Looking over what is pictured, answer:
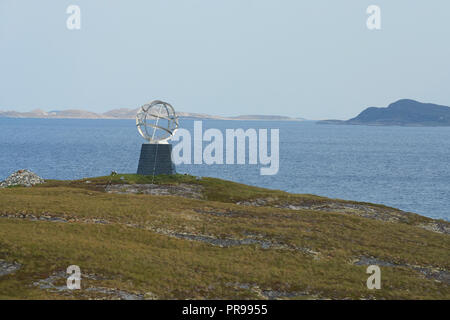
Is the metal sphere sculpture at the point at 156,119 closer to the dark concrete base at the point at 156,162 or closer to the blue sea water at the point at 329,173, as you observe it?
the dark concrete base at the point at 156,162

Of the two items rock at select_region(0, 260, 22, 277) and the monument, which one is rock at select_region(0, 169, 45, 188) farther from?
rock at select_region(0, 260, 22, 277)

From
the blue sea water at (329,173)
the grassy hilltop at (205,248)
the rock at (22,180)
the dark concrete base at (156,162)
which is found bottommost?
the blue sea water at (329,173)

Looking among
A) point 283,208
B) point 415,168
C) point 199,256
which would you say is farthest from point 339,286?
point 415,168

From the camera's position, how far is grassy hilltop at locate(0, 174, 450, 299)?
31.2 meters

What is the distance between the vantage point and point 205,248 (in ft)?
129

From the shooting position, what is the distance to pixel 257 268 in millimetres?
35375

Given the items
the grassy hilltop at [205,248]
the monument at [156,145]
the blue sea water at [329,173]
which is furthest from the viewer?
the blue sea water at [329,173]

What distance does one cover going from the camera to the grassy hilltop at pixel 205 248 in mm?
31203

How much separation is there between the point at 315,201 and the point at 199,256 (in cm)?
2799

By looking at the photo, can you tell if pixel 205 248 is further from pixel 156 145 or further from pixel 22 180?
pixel 22 180

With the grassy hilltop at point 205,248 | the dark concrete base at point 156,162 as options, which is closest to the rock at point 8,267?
the grassy hilltop at point 205,248
